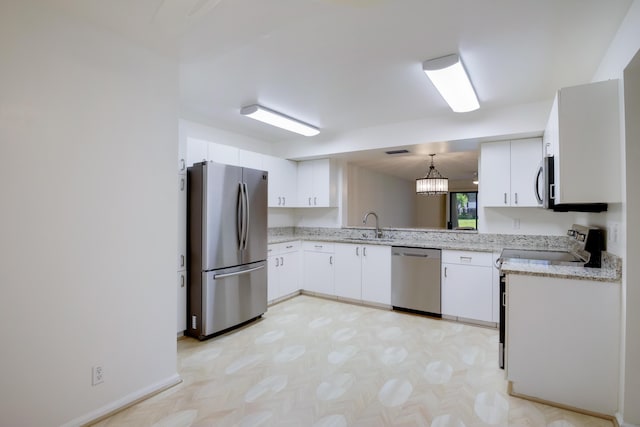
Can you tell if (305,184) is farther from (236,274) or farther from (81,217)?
(81,217)

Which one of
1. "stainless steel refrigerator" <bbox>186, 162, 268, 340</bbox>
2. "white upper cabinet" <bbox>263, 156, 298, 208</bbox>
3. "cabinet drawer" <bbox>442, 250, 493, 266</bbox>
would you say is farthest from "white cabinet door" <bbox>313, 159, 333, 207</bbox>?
"cabinet drawer" <bbox>442, 250, 493, 266</bbox>

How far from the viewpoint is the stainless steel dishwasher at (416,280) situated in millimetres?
3861

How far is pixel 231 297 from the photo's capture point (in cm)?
338

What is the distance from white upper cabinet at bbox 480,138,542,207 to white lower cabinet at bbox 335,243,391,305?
1.45 m

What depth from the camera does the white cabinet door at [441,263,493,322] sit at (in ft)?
11.7

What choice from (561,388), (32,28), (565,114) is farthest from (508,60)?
(32,28)

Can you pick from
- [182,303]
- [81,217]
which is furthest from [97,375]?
[182,303]

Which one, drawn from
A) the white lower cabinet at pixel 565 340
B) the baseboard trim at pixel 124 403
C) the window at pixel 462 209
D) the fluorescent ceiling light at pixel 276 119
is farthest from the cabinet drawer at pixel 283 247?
the window at pixel 462 209

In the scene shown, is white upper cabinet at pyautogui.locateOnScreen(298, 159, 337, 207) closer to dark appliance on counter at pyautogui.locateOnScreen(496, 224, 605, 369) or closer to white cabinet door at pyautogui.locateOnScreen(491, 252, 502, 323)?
white cabinet door at pyautogui.locateOnScreen(491, 252, 502, 323)

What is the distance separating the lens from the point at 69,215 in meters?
1.85

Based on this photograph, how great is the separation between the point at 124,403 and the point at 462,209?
9589mm

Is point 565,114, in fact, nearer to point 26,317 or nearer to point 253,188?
point 253,188

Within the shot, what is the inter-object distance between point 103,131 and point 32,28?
59 centimetres

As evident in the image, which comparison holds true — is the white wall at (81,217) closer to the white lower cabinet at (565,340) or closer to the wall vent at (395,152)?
the white lower cabinet at (565,340)
